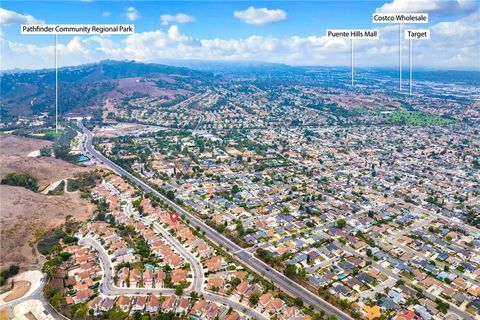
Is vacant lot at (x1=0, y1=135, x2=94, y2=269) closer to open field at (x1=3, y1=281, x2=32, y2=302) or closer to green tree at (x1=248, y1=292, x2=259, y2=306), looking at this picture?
open field at (x1=3, y1=281, x2=32, y2=302)

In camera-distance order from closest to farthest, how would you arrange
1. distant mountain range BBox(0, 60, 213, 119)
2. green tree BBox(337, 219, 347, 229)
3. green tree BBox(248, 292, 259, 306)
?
green tree BBox(248, 292, 259, 306) → green tree BBox(337, 219, 347, 229) → distant mountain range BBox(0, 60, 213, 119)

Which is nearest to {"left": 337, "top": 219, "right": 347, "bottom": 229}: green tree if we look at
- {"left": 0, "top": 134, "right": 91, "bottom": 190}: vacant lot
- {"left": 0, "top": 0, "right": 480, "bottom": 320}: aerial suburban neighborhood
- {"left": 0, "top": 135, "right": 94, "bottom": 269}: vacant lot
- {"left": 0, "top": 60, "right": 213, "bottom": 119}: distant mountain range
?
{"left": 0, "top": 0, "right": 480, "bottom": 320}: aerial suburban neighborhood

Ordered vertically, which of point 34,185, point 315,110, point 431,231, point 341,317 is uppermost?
point 315,110

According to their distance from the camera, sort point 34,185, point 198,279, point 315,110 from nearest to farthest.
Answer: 1. point 198,279
2. point 34,185
3. point 315,110

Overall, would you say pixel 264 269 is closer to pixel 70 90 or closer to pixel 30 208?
pixel 30 208

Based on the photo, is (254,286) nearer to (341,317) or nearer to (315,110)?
(341,317)

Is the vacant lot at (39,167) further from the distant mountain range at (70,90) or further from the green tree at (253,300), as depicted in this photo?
the distant mountain range at (70,90)

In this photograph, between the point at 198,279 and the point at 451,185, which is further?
the point at 451,185

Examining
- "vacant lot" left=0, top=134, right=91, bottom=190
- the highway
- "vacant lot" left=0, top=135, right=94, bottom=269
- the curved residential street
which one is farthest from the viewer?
"vacant lot" left=0, top=134, right=91, bottom=190

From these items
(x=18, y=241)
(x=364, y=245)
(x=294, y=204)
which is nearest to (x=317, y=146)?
(x=294, y=204)
